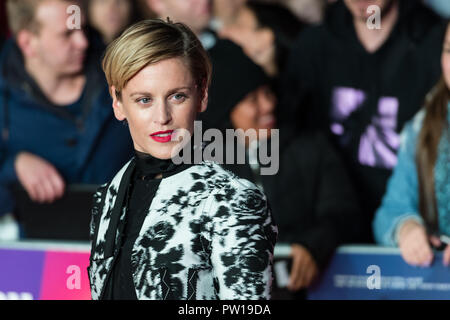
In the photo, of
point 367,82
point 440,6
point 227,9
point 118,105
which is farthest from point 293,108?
point 118,105

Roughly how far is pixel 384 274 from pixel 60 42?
1.87 metres

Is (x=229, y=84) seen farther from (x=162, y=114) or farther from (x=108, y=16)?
(x=162, y=114)

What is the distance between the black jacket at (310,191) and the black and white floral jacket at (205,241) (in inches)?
62.4

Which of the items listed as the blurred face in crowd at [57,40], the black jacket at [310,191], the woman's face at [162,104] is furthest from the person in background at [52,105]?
the woman's face at [162,104]

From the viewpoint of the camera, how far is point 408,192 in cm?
298

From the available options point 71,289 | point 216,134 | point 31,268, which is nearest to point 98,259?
point 216,134

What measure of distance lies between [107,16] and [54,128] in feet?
2.45

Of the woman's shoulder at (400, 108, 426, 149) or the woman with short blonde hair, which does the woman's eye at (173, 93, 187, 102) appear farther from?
the woman's shoulder at (400, 108, 426, 149)

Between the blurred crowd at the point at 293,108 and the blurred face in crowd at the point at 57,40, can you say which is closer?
the blurred crowd at the point at 293,108

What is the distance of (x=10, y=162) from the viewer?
139 inches

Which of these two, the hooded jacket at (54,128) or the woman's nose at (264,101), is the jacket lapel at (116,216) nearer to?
the woman's nose at (264,101)

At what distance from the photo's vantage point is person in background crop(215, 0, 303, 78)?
3889mm

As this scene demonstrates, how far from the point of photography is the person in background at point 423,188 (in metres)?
2.84

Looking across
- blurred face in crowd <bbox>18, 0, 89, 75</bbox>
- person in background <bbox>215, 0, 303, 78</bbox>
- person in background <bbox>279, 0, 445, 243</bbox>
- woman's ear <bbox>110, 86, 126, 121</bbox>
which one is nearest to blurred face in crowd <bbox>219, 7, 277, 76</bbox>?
person in background <bbox>215, 0, 303, 78</bbox>
